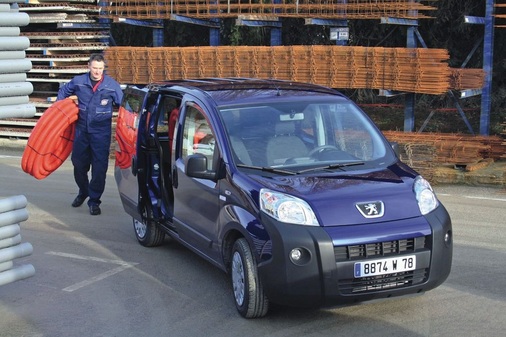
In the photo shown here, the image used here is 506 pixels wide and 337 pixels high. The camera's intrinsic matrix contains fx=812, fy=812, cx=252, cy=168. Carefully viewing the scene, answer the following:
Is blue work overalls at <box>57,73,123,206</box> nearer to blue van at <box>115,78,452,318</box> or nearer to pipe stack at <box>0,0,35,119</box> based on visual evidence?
blue van at <box>115,78,452,318</box>

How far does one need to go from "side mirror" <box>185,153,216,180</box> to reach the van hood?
60cm

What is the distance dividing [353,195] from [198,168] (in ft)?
4.71

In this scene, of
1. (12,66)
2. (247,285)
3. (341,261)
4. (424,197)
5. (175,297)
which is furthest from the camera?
(175,297)

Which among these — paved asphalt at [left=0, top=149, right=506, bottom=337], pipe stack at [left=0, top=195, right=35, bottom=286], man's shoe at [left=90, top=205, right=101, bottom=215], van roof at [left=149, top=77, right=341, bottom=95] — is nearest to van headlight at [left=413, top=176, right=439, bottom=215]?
paved asphalt at [left=0, top=149, right=506, bottom=337]

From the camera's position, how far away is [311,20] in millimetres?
16375

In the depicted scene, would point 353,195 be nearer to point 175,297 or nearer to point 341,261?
point 341,261

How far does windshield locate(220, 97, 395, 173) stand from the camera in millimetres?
6836

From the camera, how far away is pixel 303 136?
7.14 metres

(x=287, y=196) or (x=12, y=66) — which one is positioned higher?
(x=12, y=66)

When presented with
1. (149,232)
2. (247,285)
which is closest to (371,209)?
(247,285)

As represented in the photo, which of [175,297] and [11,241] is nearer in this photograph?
[11,241]

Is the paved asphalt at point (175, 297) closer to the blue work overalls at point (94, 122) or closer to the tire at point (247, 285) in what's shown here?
the tire at point (247, 285)

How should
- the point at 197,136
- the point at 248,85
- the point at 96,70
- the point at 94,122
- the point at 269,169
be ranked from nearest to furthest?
the point at 269,169 < the point at 197,136 < the point at 248,85 < the point at 96,70 < the point at 94,122

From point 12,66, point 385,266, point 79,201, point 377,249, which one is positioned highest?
point 12,66
